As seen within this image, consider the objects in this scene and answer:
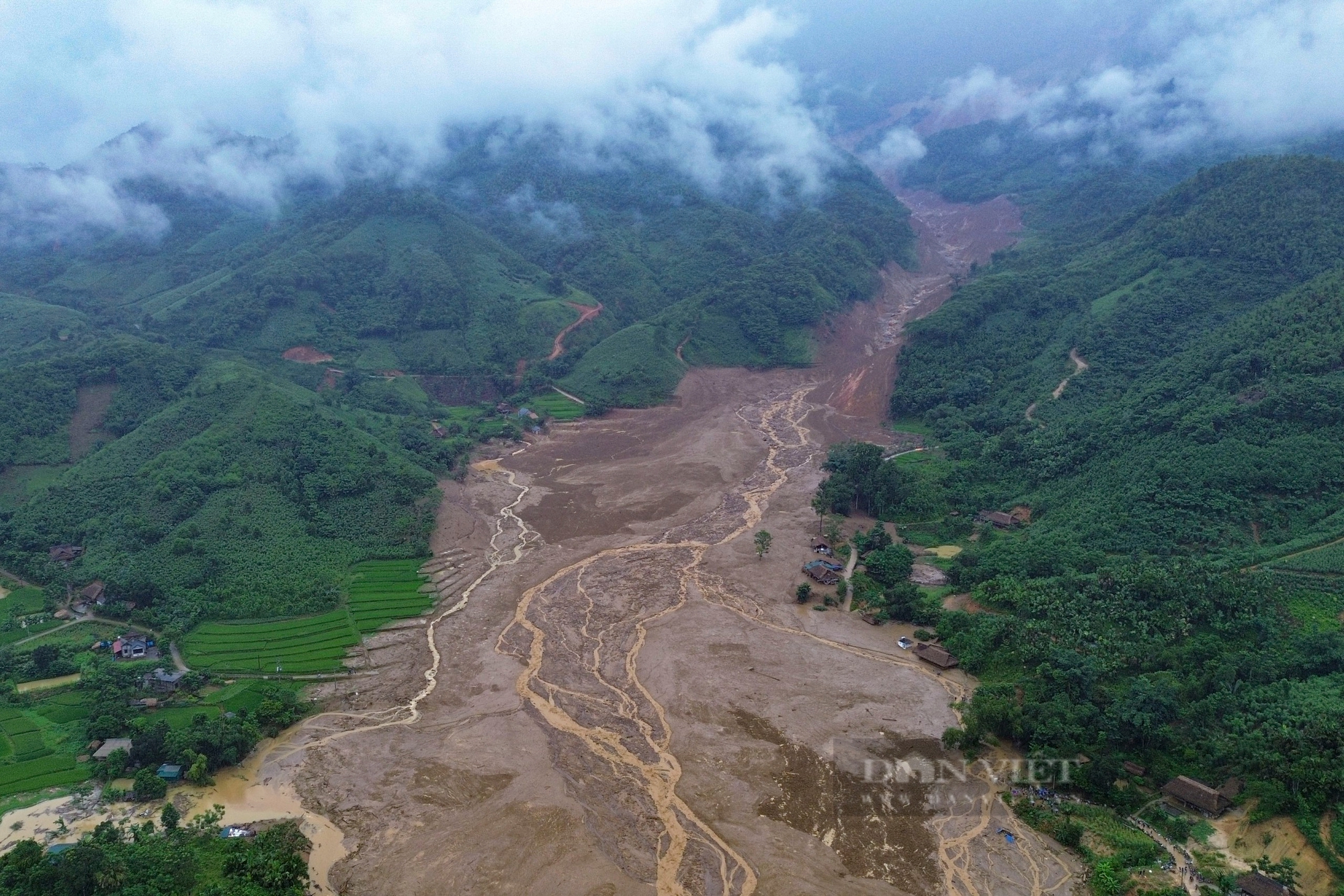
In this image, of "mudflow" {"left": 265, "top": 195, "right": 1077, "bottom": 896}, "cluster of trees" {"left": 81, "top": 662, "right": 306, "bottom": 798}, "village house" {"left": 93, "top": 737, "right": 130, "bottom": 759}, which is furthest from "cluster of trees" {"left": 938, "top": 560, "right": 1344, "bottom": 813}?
"village house" {"left": 93, "top": 737, "right": 130, "bottom": 759}

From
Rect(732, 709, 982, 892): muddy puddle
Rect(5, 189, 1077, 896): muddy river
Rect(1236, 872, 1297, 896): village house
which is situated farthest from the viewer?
Rect(5, 189, 1077, 896): muddy river

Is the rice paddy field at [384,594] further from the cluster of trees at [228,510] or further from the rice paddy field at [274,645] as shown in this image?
the cluster of trees at [228,510]

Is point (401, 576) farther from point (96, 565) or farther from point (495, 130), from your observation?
point (495, 130)

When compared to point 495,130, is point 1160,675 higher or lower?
lower

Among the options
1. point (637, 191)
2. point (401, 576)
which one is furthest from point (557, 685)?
point (637, 191)

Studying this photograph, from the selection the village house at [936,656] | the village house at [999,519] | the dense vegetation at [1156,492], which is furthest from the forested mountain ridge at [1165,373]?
the village house at [936,656]

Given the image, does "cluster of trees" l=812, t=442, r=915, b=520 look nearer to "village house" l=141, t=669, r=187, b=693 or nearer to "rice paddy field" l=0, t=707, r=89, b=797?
"village house" l=141, t=669, r=187, b=693

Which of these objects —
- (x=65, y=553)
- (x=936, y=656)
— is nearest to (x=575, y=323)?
(x=65, y=553)
